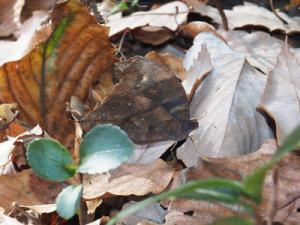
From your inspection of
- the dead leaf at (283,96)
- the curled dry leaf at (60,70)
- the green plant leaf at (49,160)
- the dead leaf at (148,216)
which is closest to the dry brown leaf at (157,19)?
the curled dry leaf at (60,70)

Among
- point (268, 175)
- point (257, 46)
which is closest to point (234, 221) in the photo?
point (268, 175)

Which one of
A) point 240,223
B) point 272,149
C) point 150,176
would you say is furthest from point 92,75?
point 240,223

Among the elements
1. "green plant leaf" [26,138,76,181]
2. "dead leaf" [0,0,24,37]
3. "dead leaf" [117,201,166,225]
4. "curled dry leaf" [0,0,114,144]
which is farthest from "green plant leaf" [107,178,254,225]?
"dead leaf" [0,0,24,37]

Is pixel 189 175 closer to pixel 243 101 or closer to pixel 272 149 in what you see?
pixel 272 149

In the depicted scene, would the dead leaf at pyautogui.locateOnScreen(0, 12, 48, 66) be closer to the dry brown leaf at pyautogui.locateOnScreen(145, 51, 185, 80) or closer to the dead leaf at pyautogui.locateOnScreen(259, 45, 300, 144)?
the dry brown leaf at pyautogui.locateOnScreen(145, 51, 185, 80)

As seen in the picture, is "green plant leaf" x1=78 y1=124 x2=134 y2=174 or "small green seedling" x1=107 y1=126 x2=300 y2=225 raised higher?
"small green seedling" x1=107 y1=126 x2=300 y2=225

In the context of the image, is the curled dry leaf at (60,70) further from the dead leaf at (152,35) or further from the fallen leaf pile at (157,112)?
the dead leaf at (152,35)

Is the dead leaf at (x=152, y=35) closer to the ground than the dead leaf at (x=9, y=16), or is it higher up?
higher up
